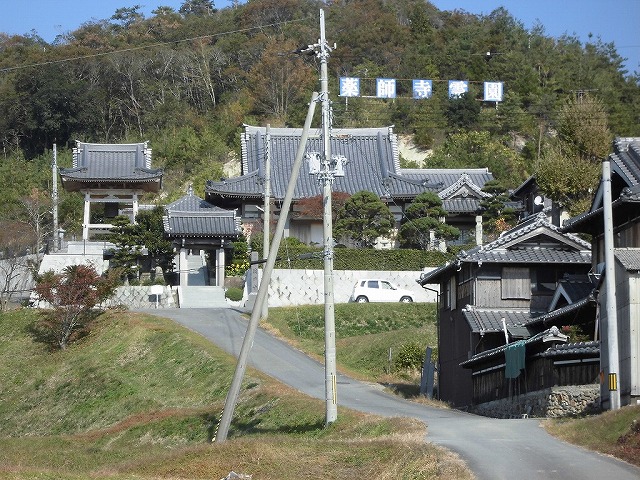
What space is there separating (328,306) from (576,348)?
578 cm

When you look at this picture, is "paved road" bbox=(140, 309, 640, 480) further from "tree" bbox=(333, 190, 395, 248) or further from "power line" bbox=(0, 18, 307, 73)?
"power line" bbox=(0, 18, 307, 73)

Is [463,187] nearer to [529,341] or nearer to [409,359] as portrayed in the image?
[409,359]

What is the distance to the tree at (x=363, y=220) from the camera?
183 feet

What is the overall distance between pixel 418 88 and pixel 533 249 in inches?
1574

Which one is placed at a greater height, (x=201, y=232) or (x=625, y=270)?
(x=201, y=232)

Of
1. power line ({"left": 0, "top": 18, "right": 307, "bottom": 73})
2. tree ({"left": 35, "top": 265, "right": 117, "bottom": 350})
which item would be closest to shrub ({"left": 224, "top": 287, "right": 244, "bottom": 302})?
tree ({"left": 35, "top": 265, "right": 117, "bottom": 350})

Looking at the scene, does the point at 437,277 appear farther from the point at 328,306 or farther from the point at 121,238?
the point at 121,238

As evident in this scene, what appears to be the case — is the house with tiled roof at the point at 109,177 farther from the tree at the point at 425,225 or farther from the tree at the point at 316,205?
the tree at the point at 425,225

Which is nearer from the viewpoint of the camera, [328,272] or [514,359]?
[328,272]

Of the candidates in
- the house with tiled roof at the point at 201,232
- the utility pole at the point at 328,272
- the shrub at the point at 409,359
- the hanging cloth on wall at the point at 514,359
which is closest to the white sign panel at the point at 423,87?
the house with tiled roof at the point at 201,232

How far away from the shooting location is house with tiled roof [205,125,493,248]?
60.4m

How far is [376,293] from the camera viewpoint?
5053cm

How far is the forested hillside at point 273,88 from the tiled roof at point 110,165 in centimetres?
628

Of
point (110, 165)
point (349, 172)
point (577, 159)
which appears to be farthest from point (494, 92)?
point (110, 165)
